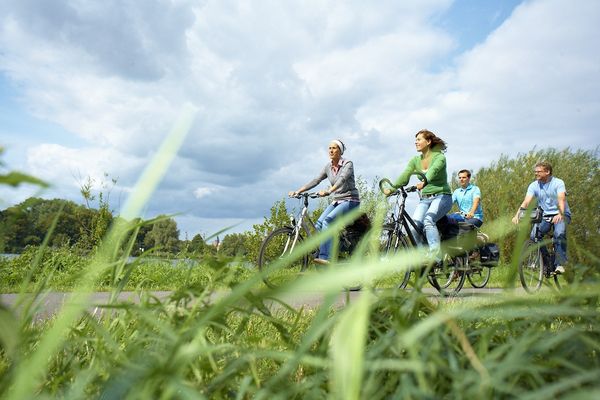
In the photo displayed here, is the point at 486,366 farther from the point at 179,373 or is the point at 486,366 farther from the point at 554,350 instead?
the point at 179,373

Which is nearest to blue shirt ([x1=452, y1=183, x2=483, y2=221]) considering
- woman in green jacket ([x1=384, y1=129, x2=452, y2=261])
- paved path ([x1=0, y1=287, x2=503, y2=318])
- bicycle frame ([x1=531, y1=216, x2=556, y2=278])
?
bicycle frame ([x1=531, y1=216, x2=556, y2=278])

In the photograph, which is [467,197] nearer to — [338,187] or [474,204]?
[474,204]

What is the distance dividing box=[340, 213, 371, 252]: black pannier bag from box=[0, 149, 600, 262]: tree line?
1.83 m

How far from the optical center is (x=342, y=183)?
8141 mm

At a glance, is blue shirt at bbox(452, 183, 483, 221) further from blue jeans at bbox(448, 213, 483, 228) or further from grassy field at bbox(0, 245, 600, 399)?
grassy field at bbox(0, 245, 600, 399)

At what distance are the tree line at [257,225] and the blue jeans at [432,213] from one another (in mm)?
1334

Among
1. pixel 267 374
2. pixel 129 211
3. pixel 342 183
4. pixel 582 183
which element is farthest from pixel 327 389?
pixel 582 183

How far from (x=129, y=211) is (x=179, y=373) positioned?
215mm

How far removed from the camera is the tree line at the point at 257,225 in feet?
3.51

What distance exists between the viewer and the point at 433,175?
23.7 ft

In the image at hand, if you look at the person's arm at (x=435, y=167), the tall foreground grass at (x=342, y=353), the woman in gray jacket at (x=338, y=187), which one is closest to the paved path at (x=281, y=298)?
the tall foreground grass at (x=342, y=353)

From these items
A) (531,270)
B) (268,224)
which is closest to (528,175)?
(268,224)

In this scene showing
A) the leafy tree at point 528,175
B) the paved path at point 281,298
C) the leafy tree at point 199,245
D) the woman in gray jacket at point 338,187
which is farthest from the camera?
the leafy tree at point 528,175

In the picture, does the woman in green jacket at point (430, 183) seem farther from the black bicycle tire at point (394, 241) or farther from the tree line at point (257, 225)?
the tree line at point (257, 225)
